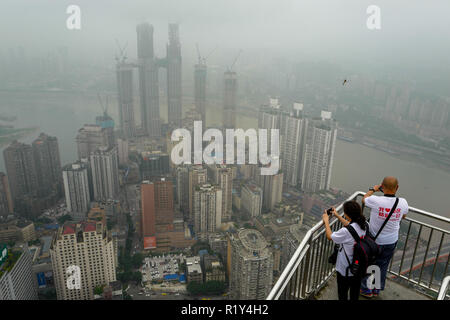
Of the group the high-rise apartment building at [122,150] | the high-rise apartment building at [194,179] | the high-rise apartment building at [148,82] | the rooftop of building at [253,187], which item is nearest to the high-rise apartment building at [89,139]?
the high-rise apartment building at [122,150]

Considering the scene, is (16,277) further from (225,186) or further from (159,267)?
(225,186)

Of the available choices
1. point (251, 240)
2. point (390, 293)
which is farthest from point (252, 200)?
point (390, 293)

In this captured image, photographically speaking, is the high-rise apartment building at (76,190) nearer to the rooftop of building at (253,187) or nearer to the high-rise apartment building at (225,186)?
the high-rise apartment building at (225,186)

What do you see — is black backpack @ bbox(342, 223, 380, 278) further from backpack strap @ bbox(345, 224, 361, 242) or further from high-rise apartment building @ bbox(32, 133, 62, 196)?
high-rise apartment building @ bbox(32, 133, 62, 196)

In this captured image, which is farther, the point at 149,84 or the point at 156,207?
the point at 149,84

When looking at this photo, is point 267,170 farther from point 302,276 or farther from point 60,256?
point 302,276

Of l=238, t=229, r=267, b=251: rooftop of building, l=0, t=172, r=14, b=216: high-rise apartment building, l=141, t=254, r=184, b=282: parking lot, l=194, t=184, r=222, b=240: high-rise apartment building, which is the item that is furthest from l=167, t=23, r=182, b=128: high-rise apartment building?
l=238, t=229, r=267, b=251: rooftop of building
